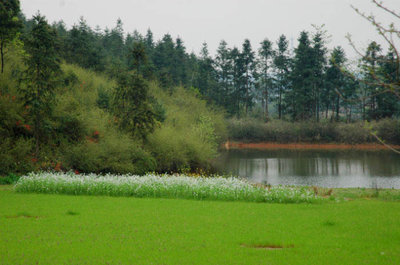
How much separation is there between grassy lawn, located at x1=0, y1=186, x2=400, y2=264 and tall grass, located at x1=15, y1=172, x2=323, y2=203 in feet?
6.27

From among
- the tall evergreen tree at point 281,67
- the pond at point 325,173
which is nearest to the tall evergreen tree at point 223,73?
the tall evergreen tree at point 281,67

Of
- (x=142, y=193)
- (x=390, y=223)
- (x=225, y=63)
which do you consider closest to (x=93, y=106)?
(x=142, y=193)

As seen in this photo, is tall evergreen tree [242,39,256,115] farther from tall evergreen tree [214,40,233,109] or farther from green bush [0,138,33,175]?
green bush [0,138,33,175]

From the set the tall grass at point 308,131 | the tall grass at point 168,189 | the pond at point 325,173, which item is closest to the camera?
the tall grass at point 168,189

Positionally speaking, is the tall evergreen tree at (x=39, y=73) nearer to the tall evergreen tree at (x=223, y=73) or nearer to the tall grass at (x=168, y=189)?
the tall grass at (x=168, y=189)

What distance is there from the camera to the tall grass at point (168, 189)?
16.4 meters

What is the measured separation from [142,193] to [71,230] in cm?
766

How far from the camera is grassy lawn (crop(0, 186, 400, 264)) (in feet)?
24.7

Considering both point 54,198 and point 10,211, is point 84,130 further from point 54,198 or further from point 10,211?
point 10,211

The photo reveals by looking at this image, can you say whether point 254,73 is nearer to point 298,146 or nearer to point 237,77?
point 237,77

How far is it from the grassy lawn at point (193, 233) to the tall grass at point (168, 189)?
6.27ft

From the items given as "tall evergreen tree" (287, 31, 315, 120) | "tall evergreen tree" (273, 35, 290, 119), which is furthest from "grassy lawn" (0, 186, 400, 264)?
"tall evergreen tree" (273, 35, 290, 119)

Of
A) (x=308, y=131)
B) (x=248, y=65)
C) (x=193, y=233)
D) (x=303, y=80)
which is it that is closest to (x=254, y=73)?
(x=248, y=65)

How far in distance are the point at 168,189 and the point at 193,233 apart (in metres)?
8.06
